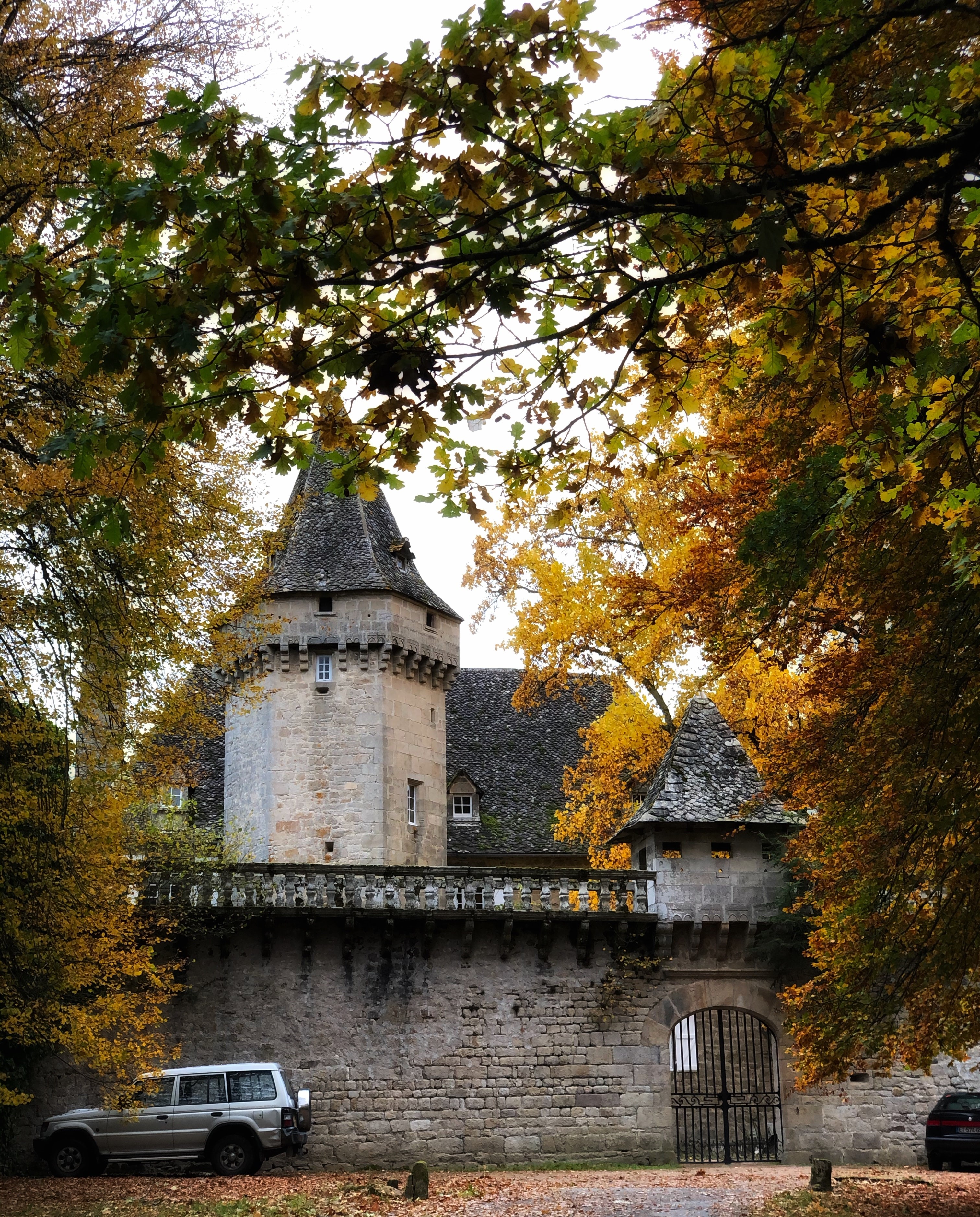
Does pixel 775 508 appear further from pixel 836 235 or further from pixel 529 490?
pixel 836 235

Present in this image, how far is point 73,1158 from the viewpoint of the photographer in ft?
57.0

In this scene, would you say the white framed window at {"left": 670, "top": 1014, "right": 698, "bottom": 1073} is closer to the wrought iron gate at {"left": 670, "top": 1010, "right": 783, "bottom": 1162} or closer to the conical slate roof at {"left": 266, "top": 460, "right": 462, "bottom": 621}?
the wrought iron gate at {"left": 670, "top": 1010, "right": 783, "bottom": 1162}

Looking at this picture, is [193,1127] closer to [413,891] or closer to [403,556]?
[413,891]

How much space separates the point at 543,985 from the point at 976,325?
55.0 ft

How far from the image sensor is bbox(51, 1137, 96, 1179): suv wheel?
17172 mm

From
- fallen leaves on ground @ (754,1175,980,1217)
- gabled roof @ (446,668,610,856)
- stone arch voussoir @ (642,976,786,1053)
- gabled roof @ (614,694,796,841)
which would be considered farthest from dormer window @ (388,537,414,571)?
fallen leaves on ground @ (754,1175,980,1217)

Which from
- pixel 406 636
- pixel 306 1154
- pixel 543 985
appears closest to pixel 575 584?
pixel 406 636

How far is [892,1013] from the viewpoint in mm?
11648

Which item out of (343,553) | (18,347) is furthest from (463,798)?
(18,347)

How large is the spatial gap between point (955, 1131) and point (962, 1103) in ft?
1.51

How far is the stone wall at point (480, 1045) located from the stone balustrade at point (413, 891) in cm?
39

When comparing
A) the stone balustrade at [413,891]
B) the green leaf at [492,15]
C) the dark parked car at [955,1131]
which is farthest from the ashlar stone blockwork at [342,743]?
the green leaf at [492,15]

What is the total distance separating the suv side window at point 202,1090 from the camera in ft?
56.2

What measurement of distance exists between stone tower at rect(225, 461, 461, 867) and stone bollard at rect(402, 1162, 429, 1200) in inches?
338
